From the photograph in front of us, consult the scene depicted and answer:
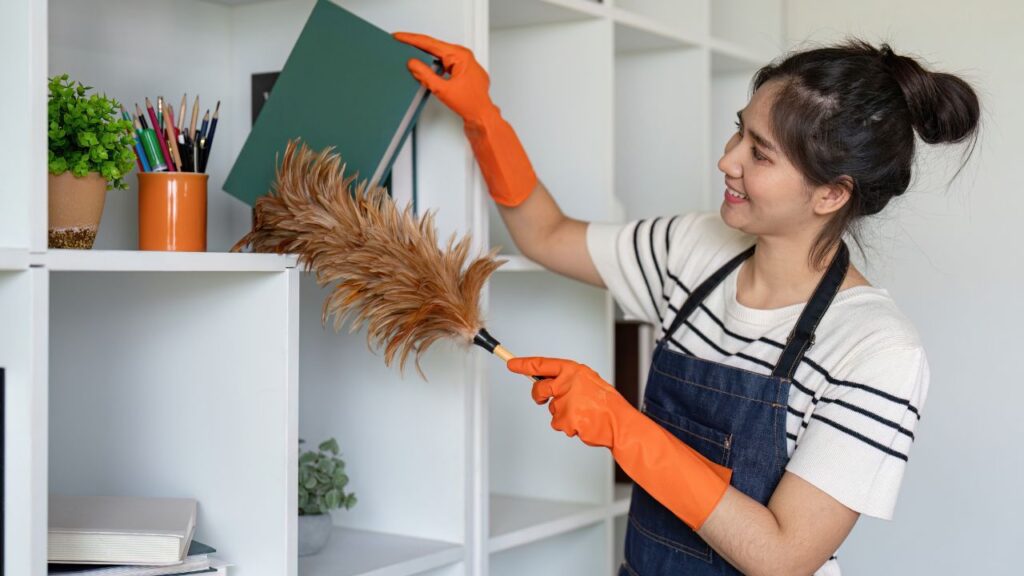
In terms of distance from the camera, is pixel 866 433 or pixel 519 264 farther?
pixel 519 264

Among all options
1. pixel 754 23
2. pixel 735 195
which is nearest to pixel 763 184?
pixel 735 195

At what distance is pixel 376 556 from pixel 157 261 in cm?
59

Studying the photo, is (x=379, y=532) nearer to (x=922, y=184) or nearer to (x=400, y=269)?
(x=400, y=269)

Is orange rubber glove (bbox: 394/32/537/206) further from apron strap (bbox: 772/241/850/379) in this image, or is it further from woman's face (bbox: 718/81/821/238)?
apron strap (bbox: 772/241/850/379)

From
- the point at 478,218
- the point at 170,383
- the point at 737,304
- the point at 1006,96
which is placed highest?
the point at 1006,96

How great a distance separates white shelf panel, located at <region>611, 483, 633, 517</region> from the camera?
204 centimetres

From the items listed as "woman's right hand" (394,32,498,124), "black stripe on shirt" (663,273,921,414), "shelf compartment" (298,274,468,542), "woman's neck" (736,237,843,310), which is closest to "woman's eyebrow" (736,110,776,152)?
"woman's neck" (736,237,843,310)

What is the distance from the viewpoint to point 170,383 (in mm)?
1466

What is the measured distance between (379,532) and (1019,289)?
4.24 feet

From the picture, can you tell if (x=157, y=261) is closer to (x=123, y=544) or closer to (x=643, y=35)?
(x=123, y=544)

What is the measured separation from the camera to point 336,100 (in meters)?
1.53

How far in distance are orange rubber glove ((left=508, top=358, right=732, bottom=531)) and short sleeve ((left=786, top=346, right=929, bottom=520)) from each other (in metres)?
0.12

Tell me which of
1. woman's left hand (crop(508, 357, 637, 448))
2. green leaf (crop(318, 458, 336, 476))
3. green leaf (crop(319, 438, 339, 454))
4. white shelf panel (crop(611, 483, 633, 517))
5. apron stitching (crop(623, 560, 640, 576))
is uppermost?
woman's left hand (crop(508, 357, 637, 448))

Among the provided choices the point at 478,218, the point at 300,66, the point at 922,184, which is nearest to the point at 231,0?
the point at 300,66
